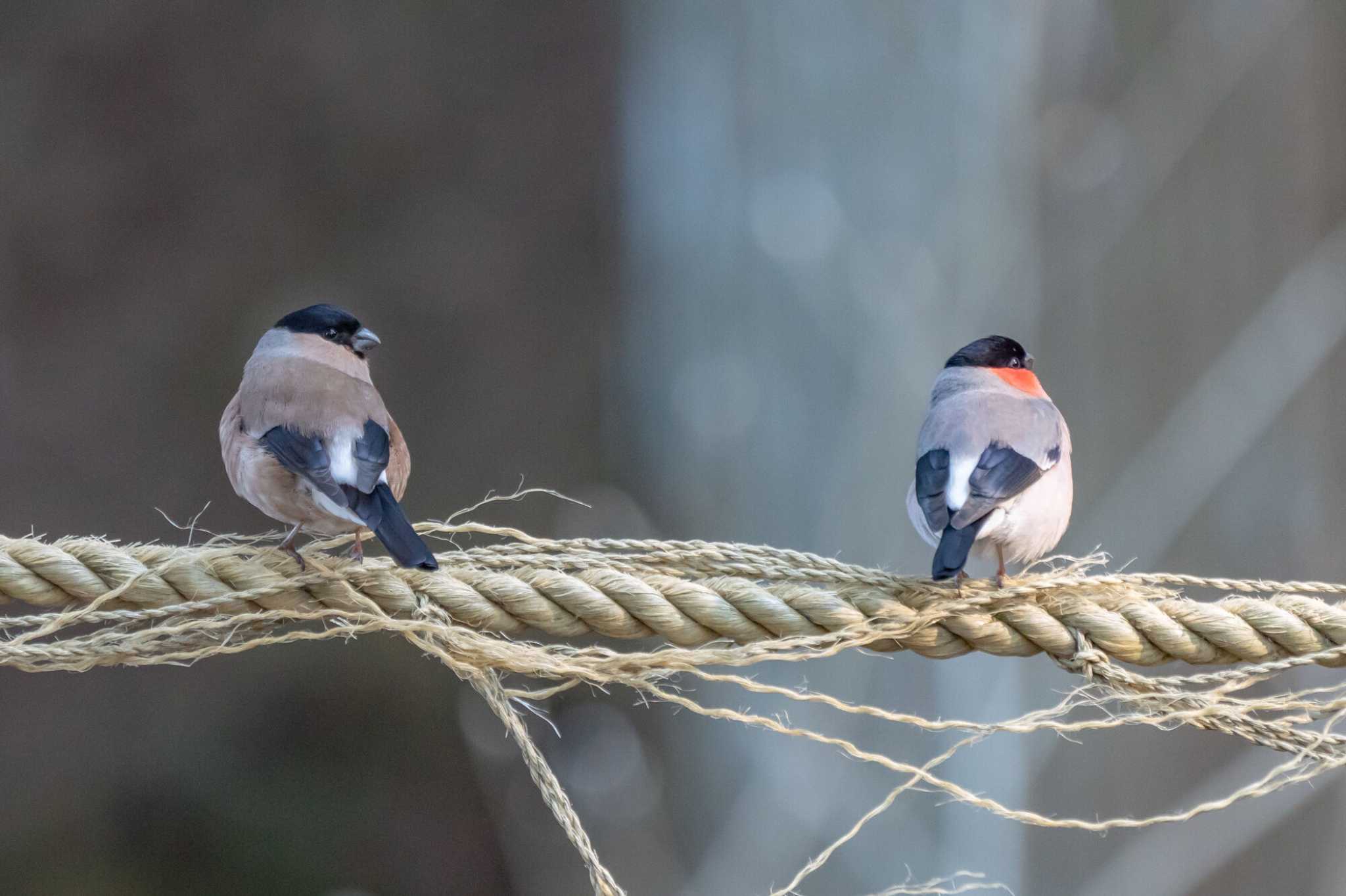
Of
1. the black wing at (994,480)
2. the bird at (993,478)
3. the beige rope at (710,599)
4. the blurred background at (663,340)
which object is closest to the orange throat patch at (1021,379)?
the bird at (993,478)

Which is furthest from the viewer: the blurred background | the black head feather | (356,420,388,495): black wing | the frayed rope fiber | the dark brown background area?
the dark brown background area

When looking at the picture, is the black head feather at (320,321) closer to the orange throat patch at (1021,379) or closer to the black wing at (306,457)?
the black wing at (306,457)

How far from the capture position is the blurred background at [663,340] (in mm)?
2840

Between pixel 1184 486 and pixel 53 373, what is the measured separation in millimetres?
3776

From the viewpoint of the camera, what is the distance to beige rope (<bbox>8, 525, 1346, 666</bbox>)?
1.15 m

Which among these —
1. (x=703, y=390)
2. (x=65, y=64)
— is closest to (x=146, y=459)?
(x=65, y=64)

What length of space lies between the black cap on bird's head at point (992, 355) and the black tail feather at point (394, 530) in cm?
103

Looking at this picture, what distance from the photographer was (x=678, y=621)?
115cm

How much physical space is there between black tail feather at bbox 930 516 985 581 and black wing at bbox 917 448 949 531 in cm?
3

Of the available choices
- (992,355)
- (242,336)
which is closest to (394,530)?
(992,355)

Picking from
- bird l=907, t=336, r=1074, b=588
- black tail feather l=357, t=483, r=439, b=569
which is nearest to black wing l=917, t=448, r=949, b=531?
bird l=907, t=336, r=1074, b=588

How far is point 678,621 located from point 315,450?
1.85ft

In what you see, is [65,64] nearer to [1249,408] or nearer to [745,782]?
[745,782]

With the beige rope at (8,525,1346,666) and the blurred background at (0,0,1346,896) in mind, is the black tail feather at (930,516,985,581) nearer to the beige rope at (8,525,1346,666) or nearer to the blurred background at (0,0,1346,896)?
the beige rope at (8,525,1346,666)
